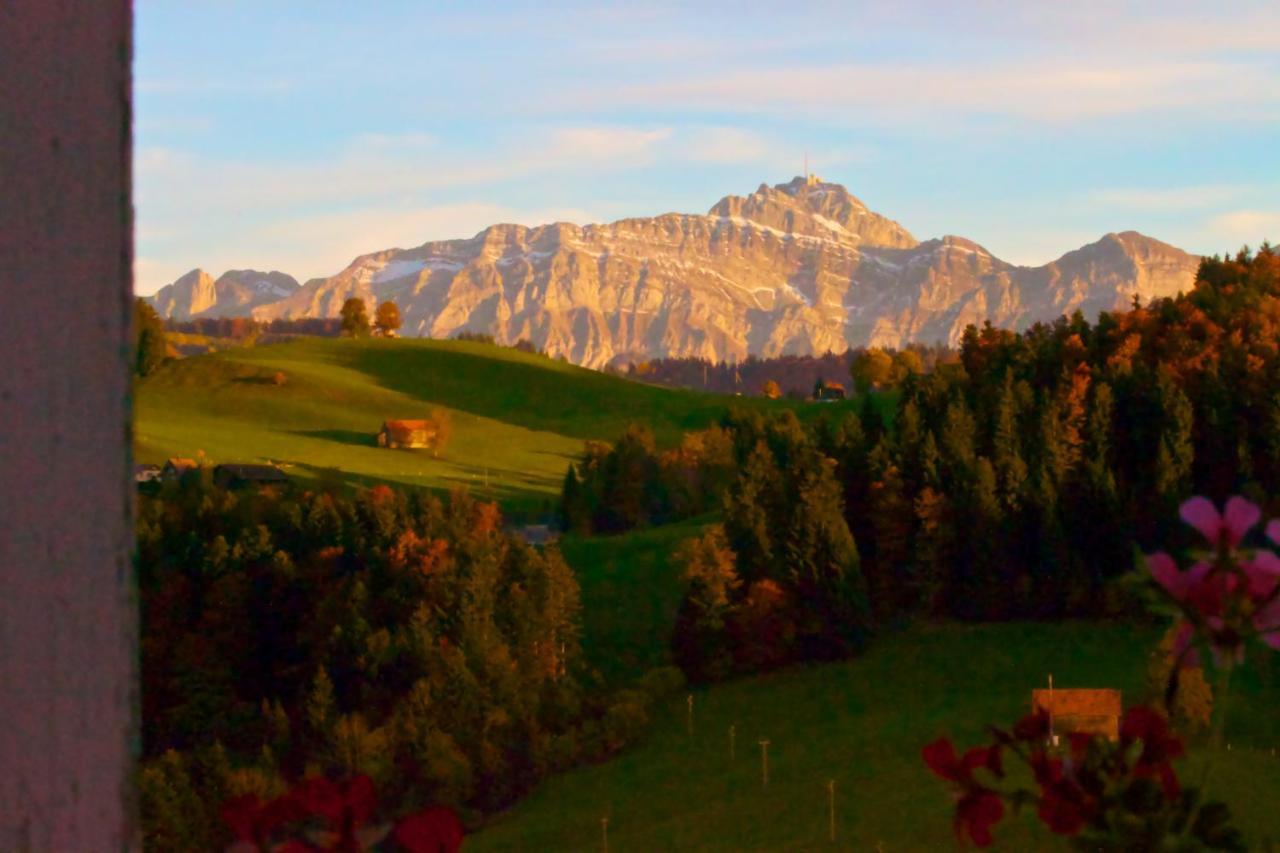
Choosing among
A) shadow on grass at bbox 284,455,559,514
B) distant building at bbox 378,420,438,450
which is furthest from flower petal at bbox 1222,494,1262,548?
distant building at bbox 378,420,438,450

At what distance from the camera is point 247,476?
5484 centimetres

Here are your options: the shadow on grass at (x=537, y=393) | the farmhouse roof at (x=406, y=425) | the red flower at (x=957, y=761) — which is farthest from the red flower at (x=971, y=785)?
the shadow on grass at (x=537, y=393)

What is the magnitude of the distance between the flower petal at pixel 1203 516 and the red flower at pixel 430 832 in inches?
30.3

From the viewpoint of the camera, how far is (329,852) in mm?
1335

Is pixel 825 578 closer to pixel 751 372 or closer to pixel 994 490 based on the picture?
pixel 994 490

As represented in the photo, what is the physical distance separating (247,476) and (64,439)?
183 feet

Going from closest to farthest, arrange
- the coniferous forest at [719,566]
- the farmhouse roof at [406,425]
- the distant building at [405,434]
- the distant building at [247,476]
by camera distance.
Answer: the coniferous forest at [719,566], the distant building at [247,476], the distant building at [405,434], the farmhouse roof at [406,425]

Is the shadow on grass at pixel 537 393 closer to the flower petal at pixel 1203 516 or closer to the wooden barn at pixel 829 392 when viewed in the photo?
the wooden barn at pixel 829 392

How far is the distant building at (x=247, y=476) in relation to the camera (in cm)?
5205

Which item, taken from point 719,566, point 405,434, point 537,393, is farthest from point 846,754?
point 537,393

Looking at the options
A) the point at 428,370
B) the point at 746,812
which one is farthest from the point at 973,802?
the point at 428,370

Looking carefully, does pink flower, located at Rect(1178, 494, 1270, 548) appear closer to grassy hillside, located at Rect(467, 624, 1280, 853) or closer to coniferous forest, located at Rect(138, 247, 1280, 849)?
grassy hillside, located at Rect(467, 624, 1280, 853)

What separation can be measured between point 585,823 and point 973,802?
1973 cm

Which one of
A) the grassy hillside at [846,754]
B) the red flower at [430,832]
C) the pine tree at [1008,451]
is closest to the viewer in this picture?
the red flower at [430,832]
